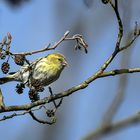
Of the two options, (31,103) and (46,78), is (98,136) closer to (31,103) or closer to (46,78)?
(31,103)

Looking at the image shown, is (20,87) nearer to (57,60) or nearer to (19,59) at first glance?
(19,59)

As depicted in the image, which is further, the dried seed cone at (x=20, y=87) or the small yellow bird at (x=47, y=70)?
the small yellow bird at (x=47, y=70)

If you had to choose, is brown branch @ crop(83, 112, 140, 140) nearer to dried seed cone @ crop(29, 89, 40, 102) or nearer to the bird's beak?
dried seed cone @ crop(29, 89, 40, 102)

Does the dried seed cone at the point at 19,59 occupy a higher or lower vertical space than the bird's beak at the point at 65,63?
higher

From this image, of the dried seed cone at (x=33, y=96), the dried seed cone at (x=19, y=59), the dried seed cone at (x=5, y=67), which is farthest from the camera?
the dried seed cone at (x=33, y=96)

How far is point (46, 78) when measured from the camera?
427cm

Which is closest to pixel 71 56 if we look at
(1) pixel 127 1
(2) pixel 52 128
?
(2) pixel 52 128

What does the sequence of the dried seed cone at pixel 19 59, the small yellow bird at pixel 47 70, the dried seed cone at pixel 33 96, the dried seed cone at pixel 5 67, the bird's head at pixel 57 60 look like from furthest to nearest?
1. the bird's head at pixel 57 60
2. the small yellow bird at pixel 47 70
3. the dried seed cone at pixel 33 96
4. the dried seed cone at pixel 5 67
5. the dried seed cone at pixel 19 59

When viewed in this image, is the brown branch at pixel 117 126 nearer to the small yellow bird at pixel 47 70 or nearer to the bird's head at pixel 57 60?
the small yellow bird at pixel 47 70

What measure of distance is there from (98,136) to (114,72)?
18.1 inches

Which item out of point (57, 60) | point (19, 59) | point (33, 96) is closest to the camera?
point (19, 59)

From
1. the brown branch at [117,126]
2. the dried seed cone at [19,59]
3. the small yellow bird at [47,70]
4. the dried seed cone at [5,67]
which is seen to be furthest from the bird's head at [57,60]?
the brown branch at [117,126]

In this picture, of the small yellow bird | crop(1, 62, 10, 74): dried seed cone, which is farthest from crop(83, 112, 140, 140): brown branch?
the small yellow bird

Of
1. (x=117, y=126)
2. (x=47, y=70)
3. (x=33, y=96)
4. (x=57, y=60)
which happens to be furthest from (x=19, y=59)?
(x=57, y=60)
